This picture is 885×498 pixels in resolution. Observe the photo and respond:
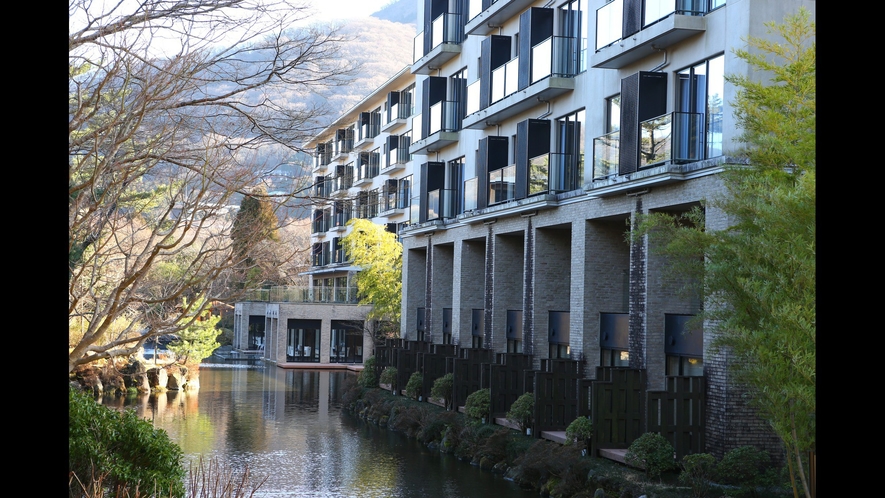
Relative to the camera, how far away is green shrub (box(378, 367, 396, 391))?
35.9 metres

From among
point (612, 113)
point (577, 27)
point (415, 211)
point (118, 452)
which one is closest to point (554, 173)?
point (612, 113)

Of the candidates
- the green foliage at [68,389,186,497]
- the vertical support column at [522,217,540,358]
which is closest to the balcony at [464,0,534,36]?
the vertical support column at [522,217,540,358]

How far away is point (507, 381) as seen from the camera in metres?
26.2

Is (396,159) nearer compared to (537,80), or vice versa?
(537,80)

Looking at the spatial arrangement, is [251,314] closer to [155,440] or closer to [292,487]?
[292,487]

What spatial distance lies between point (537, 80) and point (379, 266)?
25909mm

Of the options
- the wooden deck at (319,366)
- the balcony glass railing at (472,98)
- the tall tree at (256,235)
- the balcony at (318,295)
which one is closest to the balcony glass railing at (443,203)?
the balcony glass railing at (472,98)

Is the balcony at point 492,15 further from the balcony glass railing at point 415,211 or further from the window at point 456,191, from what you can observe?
the balcony glass railing at point 415,211

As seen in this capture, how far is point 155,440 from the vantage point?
12.7 m

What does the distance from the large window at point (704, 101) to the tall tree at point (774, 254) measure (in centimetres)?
220

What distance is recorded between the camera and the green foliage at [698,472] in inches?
623

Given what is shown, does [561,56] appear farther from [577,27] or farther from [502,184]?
[502,184]

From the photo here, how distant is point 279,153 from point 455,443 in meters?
15.5

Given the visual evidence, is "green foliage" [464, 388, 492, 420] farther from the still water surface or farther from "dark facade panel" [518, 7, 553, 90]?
"dark facade panel" [518, 7, 553, 90]
